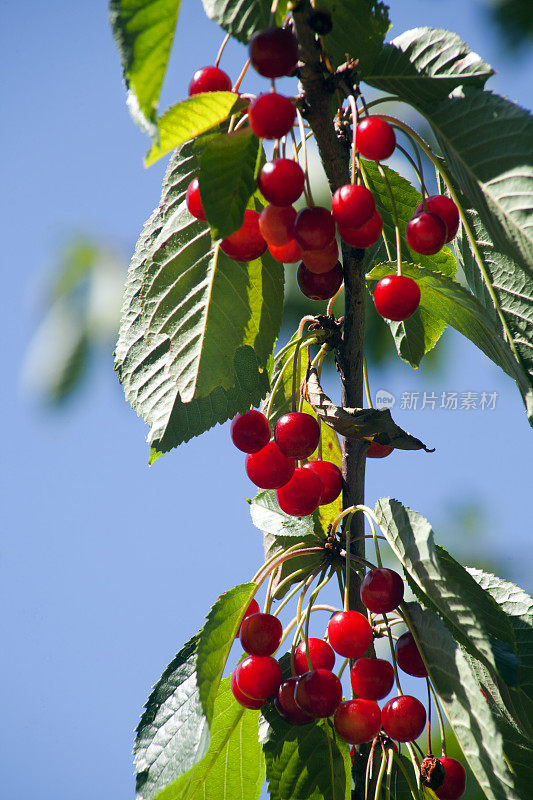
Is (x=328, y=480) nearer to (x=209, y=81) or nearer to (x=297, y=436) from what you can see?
(x=297, y=436)

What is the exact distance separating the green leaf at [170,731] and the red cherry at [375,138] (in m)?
0.70

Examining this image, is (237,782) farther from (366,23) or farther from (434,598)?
(366,23)

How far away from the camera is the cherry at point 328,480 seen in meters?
0.97

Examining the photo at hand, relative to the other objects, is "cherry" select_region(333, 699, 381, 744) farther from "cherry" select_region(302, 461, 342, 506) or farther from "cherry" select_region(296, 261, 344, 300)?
"cherry" select_region(296, 261, 344, 300)

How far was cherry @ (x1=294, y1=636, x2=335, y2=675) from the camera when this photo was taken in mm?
907

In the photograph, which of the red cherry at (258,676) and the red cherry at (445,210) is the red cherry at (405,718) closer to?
the red cherry at (258,676)

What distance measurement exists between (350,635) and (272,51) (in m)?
0.64

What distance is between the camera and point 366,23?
0.76m

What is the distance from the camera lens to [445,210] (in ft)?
2.85

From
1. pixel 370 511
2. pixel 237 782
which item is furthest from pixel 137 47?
pixel 237 782

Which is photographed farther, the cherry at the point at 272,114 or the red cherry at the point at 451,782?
the red cherry at the point at 451,782

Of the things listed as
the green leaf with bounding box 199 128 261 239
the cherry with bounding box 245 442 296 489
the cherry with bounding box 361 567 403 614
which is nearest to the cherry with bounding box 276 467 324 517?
the cherry with bounding box 245 442 296 489

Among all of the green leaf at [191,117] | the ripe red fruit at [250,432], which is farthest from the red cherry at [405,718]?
the green leaf at [191,117]

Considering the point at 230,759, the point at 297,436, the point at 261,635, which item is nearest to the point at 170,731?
the point at 230,759
